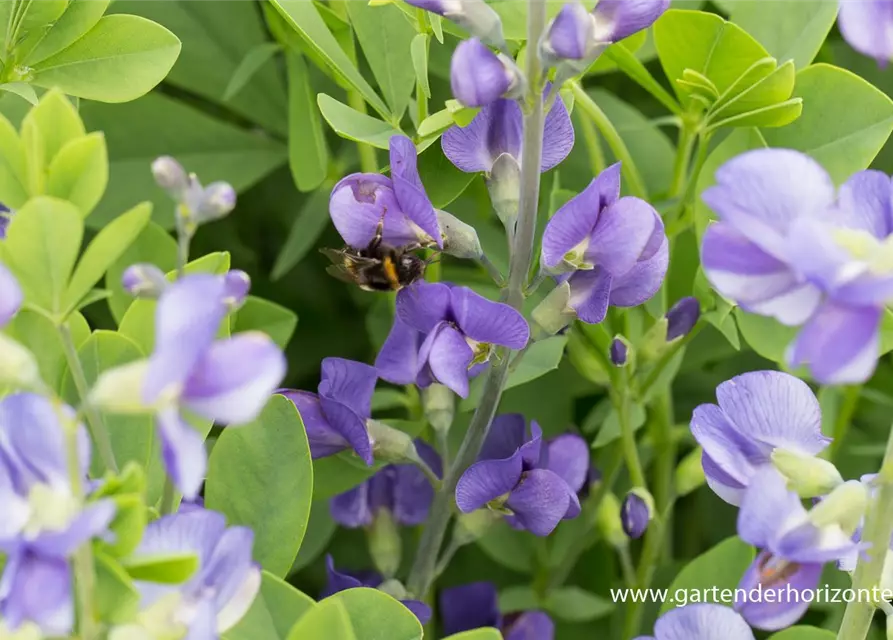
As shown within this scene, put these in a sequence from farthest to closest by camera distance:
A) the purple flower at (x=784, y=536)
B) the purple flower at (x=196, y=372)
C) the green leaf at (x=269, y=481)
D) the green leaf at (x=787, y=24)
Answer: the green leaf at (x=787, y=24), the green leaf at (x=269, y=481), the purple flower at (x=784, y=536), the purple flower at (x=196, y=372)

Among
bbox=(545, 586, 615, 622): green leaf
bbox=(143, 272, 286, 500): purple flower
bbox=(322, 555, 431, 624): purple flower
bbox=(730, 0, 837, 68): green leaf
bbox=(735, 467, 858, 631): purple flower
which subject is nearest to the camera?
bbox=(143, 272, 286, 500): purple flower

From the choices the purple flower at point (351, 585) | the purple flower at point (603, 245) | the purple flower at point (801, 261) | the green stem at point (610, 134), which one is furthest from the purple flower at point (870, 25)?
the purple flower at point (351, 585)

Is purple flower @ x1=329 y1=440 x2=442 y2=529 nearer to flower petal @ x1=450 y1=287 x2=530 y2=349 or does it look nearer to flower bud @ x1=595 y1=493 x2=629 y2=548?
flower bud @ x1=595 y1=493 x2=629 y2=548

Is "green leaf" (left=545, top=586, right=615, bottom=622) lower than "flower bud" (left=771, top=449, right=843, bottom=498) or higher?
lower

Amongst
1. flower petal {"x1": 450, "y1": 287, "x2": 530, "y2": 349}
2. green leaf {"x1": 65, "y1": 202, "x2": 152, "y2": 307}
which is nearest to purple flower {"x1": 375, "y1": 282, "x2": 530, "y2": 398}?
flower petal {"x1": 450, "y1": 287, "x2": 530, "y2": 349}

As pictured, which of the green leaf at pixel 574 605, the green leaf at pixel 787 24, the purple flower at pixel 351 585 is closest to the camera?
the purple flower at pixel 351 585

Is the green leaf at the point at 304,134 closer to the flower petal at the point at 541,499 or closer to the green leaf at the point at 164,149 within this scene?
the green leaf at the point at 164,149

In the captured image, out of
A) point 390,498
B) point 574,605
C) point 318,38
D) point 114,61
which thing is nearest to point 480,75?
point 318,38
